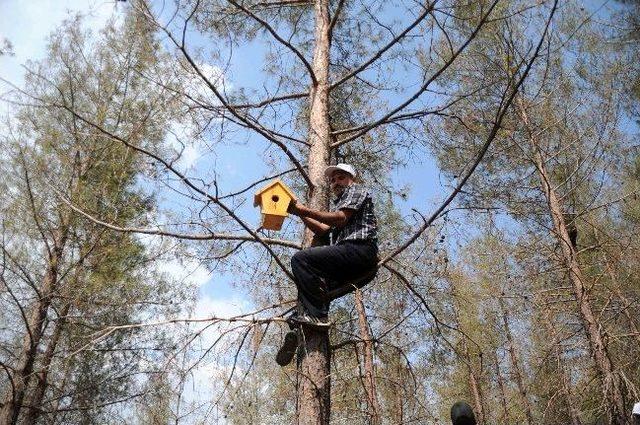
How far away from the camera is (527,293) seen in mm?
7914

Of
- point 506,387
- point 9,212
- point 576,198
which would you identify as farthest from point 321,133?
point 506,387

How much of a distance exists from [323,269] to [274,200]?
18.7 inches

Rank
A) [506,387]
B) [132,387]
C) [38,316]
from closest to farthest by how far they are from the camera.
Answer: [38,316] < [132,387] < [506,387]

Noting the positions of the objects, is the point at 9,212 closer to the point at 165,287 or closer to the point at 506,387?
the point at 165,287

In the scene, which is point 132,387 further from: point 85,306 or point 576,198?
point 576,198

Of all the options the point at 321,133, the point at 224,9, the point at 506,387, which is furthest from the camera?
the point at 506,387

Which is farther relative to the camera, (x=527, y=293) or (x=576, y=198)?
(x=576, y=198)

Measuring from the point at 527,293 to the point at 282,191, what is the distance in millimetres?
6041

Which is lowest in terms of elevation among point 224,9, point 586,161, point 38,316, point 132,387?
point 132,387

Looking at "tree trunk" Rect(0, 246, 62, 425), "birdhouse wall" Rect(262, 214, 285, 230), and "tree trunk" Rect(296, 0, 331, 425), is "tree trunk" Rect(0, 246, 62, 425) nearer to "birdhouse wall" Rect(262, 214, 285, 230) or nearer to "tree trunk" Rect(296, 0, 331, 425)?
"tree trunk" Rect(296, 0, 331, 425)

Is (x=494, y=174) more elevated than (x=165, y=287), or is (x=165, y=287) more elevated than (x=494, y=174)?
(x=494, y=174)

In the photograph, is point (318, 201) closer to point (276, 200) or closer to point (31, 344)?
point (276, 200)

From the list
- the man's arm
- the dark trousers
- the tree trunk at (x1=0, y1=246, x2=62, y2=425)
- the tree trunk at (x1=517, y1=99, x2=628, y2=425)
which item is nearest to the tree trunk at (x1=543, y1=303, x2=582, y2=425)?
the tree trunk at (x1=517, y1=99, x2=628, y2=425)

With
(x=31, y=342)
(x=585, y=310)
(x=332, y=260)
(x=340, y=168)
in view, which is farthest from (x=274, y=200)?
(x=585, y=310)
